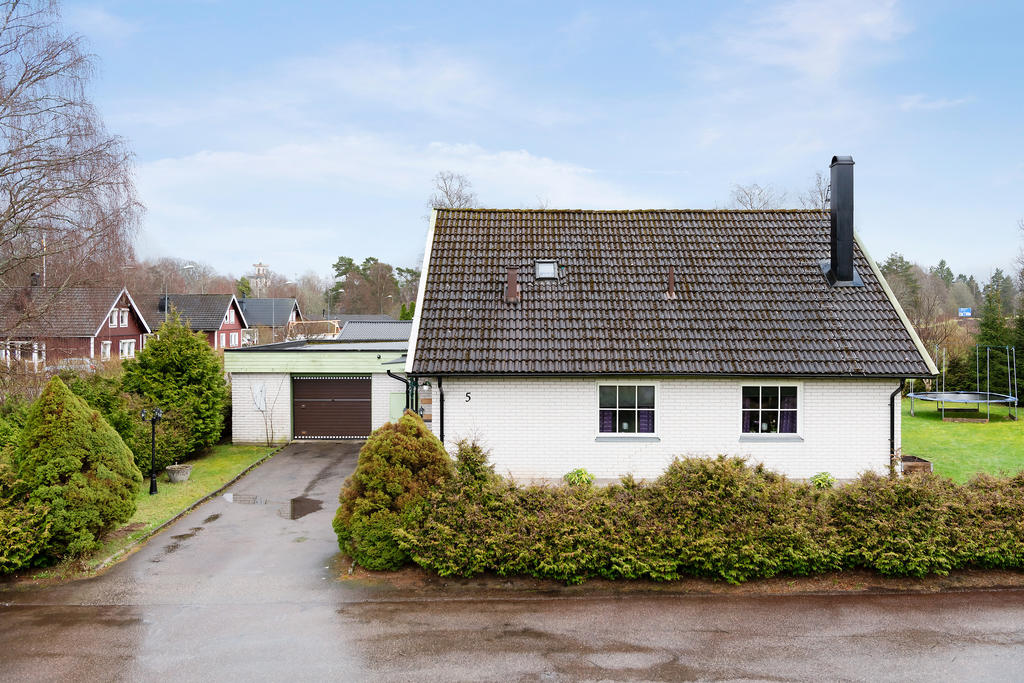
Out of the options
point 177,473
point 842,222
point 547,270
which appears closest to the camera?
point 842,222

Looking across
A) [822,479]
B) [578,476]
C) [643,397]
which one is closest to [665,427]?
[643,397]

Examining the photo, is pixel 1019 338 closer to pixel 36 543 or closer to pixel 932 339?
pixel 932 339

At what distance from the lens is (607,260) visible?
612 inches

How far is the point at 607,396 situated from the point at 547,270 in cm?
348

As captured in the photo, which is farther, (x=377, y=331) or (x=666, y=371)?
(x=377, y=331)

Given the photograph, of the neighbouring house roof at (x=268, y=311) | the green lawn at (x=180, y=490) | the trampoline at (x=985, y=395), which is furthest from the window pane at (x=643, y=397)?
the neighbouring house roof at (x=268, y=311)

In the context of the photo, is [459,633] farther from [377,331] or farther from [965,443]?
[377,331]

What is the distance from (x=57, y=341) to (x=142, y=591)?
12073 mm

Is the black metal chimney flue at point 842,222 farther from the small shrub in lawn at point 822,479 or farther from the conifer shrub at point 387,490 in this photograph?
the conifer shrub at point 387,490

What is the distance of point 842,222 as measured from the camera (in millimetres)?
14773

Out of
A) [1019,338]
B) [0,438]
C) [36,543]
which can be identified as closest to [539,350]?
[36,543]

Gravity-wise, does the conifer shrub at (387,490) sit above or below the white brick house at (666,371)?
below

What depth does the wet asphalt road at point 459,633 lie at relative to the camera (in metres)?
7.02

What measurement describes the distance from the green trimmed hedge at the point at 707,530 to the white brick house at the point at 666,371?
11.9 feet
